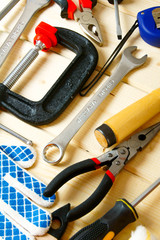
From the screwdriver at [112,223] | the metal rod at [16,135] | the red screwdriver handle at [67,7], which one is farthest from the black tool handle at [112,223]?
the red screwdriver handle at [67,7]

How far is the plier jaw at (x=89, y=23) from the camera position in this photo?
1.05 meters

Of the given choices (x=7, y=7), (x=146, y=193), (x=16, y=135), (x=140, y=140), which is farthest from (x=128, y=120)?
(x=7, y=7)

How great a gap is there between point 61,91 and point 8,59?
0.22m

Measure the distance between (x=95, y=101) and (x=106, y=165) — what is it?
186 mm

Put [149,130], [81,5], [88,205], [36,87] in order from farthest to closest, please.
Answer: [81,5]
[36,87]
[149,130]
[88,205]

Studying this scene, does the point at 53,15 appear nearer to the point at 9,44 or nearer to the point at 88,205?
the point at 9,44

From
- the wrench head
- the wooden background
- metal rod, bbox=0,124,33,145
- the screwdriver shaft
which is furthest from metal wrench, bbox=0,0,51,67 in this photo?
the screwdriver shaft

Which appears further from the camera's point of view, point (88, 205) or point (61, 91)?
point (61, 91)

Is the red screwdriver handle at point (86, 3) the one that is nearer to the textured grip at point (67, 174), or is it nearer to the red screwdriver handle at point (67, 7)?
the red screwdriver handle at point (67, 7)

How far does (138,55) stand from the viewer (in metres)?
1.04

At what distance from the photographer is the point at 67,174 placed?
0.77m

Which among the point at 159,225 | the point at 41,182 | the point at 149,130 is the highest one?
the point at 149,130

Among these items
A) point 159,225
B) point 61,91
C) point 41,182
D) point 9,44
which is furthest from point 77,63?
point 159,225

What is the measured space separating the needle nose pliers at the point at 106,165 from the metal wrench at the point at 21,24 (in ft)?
1.39
